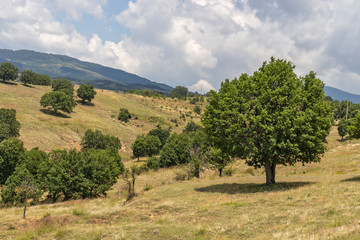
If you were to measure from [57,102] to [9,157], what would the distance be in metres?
75.5

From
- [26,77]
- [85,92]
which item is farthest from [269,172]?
[26,77]

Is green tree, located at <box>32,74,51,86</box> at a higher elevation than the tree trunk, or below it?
higher

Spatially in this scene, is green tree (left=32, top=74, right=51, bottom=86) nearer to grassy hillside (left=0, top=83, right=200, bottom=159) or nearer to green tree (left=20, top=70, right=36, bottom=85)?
green tree (left=20, top=70, right=36, bottom=85)

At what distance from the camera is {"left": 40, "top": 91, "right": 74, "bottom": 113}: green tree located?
5000 inches

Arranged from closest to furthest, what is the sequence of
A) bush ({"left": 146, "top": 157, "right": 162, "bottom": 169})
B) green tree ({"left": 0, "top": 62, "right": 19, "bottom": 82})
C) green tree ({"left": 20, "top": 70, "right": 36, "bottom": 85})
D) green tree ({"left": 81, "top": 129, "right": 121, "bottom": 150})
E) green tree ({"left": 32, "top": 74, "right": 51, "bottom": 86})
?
bush ({"left": 146, "top": 157, "right": 162, "bottom": 169}), green tree ({"left": 81, "top": 129, "right": 121, "bottom": 150}), green tree ({"left": 0, "top": 62, "right": 19, "bottom": 82}), green tree ({"left": 20, "top": 70, "right": 36, "bottom": 85}), green tree ({"left": 32, "top": 74, "right": 51, "bottom": 86})

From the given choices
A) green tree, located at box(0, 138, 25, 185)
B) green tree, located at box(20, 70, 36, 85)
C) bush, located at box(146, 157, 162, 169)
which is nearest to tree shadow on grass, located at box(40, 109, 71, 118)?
green tree, located at box(20, 70, 36, 85)

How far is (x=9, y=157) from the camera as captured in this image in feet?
200

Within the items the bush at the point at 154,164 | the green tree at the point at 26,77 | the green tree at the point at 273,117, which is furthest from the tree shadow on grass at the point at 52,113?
the green tree at the point at 273,117

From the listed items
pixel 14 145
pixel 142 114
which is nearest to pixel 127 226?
pixel 14 145

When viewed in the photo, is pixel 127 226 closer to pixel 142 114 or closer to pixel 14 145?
pixel 14 145

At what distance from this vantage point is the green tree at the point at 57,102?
12699 cm

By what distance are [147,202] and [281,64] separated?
23.5 m

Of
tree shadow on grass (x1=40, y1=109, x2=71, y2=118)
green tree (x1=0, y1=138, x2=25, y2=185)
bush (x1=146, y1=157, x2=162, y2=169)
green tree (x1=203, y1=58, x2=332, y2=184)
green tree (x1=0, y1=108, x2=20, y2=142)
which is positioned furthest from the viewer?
tree shadow on grass (x1=40, y1=109, x2=71, y2=118)

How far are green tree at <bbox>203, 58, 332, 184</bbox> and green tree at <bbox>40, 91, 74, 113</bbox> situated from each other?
116 meters
